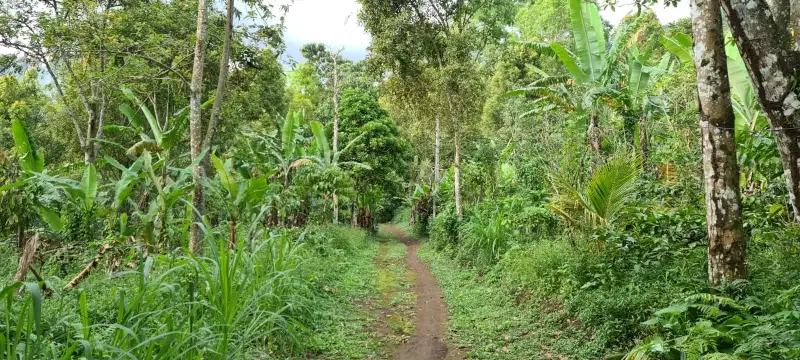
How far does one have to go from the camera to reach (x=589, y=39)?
835 centimetres

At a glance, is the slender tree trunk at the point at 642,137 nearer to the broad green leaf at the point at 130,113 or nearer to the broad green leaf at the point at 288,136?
the broad green leaf at the point at 288,136

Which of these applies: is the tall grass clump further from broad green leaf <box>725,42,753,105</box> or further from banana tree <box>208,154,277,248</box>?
broad green leaf <box>725,42,753,105</box>

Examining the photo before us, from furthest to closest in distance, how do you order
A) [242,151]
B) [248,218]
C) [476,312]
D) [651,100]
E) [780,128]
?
1. [242,151]
2. [651,100]
3. [248,218]
4. [476,312]
5. [780,128]

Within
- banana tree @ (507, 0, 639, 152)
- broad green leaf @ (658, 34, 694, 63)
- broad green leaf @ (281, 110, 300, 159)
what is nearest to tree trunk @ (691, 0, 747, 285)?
banana tree @ (507, 0, 639, 152)

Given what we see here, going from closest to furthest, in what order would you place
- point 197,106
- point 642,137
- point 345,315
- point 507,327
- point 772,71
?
point 772,71, point 507,327, point 197,106, point 345,315, point 642,137

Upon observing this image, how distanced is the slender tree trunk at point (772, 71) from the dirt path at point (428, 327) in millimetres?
3277

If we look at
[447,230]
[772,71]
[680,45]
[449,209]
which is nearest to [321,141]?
[449,209]

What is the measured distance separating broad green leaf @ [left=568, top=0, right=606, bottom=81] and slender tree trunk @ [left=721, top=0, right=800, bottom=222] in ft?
17.2

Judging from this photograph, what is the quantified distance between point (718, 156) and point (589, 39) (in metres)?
5.20

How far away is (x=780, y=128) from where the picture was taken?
126 inches

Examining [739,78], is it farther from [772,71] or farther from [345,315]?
[345,315]

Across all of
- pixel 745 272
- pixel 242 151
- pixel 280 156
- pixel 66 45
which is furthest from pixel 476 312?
pixel 242 151

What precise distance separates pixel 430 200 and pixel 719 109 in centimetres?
1696

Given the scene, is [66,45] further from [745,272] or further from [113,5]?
[745,272]
